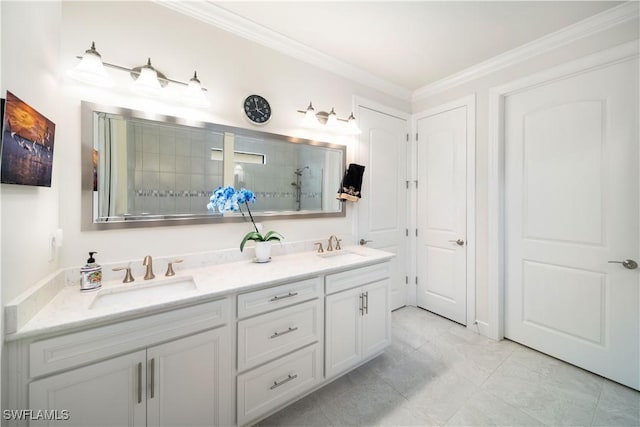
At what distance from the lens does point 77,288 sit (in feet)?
4.26

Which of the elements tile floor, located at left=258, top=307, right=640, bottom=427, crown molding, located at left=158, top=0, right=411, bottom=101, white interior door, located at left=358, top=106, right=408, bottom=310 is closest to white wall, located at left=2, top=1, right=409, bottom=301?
crown molding, located at left=158, top=0, right=411, bottom=101

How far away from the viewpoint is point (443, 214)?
2.73 meters

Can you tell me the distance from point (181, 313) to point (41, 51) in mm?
1345

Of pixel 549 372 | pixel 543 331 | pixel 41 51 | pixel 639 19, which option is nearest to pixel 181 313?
pixel 41 51

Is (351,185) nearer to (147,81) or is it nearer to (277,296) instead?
(277,296)

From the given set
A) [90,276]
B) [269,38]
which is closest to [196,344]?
→ [90,276]

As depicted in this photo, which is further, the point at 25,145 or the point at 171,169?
the point at 171,169

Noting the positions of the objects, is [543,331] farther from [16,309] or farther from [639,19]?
[16,309]

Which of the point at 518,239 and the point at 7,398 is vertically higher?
the point at 518,239

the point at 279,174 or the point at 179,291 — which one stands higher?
the point at 279,174

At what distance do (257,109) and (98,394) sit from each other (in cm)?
182

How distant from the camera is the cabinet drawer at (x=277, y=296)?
136 cm

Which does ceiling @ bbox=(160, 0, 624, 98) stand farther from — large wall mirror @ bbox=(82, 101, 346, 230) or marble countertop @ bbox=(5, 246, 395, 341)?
marble countertop @ bbox=(5, 246, 395, 341)

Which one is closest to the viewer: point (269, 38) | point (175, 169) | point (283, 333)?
point (283, 333)
